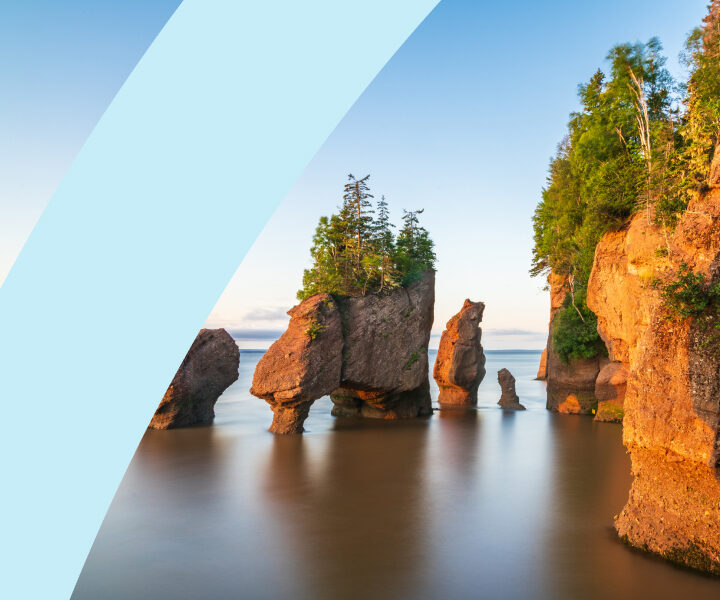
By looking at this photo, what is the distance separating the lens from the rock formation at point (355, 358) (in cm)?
2419

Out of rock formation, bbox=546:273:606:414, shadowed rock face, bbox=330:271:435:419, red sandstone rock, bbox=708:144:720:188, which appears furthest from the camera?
rock formation, bbox=546:273:606:414

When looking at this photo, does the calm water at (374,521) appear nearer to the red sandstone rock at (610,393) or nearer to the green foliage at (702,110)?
the red sandstone rock at (610,393)

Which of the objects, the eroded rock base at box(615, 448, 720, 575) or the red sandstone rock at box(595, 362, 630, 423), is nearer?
the eroded rock base at box(615, 448, 720, 575)

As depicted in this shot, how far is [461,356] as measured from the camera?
114 feet

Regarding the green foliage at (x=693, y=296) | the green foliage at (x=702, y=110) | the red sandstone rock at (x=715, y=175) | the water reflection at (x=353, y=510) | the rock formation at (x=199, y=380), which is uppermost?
the green foliage at (x=702, y=110)

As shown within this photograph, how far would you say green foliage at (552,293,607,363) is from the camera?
29.6 meters

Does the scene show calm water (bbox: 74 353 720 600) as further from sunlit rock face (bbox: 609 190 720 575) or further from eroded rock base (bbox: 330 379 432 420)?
eroded rock base (bbox: 330 379 432 420)

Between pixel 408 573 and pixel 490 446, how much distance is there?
14.4 meters

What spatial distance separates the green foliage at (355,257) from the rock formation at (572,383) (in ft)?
34.5

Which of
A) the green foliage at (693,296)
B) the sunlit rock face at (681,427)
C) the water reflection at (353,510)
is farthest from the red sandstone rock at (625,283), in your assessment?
the water reflection at (353,510)

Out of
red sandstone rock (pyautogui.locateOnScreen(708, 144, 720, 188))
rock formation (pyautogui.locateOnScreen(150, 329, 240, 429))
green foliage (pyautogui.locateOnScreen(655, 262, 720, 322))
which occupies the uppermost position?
red sandstone rock (pyautogui.locateOnScreen(708, 144, 720, 188))

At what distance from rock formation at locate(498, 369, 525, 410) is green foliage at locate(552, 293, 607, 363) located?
737 cm

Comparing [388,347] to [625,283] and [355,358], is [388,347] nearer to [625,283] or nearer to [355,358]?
[355,358]

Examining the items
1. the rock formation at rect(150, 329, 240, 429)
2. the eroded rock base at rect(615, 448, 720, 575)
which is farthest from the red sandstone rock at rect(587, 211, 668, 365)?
the rock formation at rect(150, 329, 240, 429)
